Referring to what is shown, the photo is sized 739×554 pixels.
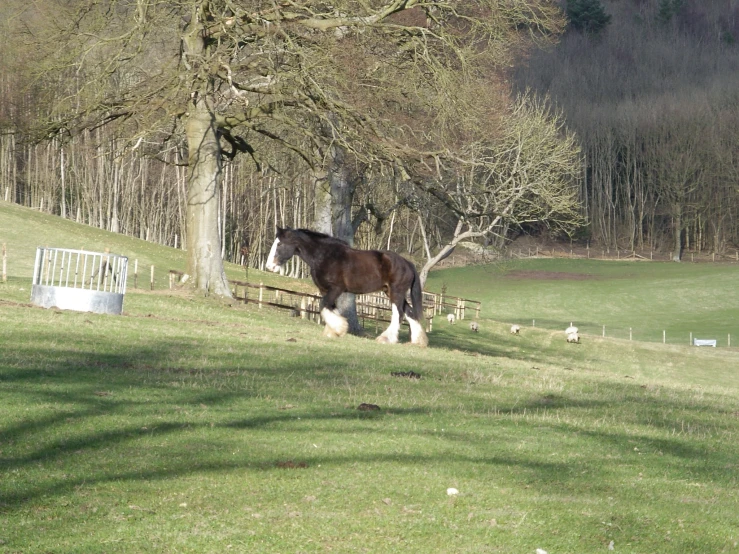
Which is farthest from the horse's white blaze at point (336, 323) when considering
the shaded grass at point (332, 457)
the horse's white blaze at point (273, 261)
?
the shaded grass at point (332, 457)

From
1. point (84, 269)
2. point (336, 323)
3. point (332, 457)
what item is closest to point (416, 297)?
point (336, 323)

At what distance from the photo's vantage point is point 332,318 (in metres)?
22.8

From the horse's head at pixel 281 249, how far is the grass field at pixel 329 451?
245 cm

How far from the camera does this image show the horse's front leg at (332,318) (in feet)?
74.3

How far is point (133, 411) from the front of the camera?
11.0m

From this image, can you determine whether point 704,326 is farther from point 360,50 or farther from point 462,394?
point 462,394

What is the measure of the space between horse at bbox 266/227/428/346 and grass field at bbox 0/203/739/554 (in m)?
2.40

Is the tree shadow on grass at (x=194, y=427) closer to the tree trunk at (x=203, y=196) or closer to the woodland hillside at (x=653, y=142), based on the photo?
the tree trunk at (x=203, y=196)

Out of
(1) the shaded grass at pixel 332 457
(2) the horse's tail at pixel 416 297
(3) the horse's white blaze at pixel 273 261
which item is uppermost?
(3) the horse's white blaze at pixel 273 261

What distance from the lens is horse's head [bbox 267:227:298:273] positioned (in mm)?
22625

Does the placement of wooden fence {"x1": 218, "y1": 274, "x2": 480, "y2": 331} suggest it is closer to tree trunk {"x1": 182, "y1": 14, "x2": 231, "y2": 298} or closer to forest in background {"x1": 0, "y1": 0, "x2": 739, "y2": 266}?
forest in background {"x1": 0, "y1": 0, "x2": 739, "y2": 266}

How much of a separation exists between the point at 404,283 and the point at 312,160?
1109 cm

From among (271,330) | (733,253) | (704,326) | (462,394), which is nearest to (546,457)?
(462,394)

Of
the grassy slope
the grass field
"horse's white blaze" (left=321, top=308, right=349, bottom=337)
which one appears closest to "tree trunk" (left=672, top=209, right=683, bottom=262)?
the grassy slope
